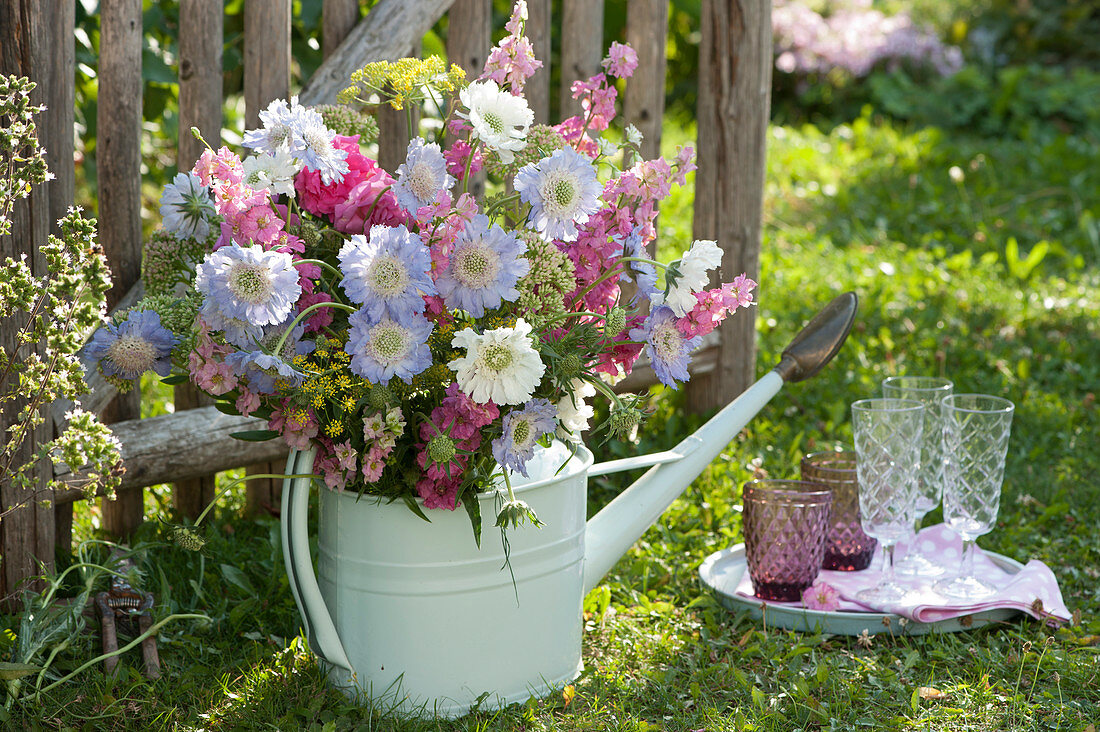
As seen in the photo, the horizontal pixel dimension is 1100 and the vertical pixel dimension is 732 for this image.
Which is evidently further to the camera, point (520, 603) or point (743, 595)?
point (743, 595)

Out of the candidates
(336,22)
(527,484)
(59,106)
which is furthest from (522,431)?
(336,22)

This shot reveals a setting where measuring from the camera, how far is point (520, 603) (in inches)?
69.4

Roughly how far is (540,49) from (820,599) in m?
1.37

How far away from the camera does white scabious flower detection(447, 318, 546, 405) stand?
4.61ft

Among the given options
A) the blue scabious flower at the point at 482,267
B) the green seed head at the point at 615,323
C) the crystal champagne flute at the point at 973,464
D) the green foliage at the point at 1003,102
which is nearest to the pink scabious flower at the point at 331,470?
the blue scabious flower at the point at 482,267

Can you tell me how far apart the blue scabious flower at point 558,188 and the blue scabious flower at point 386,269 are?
0.55 ft

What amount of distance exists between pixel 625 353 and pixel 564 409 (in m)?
0.12

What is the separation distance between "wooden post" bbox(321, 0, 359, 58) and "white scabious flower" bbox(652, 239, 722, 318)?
1.11 meters

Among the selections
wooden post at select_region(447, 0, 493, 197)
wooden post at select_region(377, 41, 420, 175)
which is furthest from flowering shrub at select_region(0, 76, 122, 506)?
wooden post at select_region(447, 0, 493, 197)

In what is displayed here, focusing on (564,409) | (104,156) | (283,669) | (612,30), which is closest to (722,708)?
(564,409)

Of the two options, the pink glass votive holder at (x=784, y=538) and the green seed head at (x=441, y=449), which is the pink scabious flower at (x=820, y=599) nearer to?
the pink glass votive holder at (x=784, y=538)

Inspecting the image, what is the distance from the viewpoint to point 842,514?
228 centimetres

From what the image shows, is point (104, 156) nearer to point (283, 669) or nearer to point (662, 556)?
point (283, 669)

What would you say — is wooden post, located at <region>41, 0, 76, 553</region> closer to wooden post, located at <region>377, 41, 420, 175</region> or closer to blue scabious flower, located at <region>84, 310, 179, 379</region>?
blue scabious flower, located at <region>84, 310, 179, 379</region>
